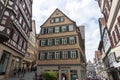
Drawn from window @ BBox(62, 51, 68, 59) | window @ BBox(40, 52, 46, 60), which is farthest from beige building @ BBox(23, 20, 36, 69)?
window @ BBox(62, 51, 68, 59)

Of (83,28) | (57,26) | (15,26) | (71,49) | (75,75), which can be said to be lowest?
(75,75)

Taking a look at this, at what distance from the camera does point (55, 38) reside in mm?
28969

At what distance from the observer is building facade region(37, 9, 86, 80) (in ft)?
84.7

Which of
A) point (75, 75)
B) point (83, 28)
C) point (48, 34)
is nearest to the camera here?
point (75, 75)

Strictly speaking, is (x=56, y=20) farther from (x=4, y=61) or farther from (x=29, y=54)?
(x=29, y=54)

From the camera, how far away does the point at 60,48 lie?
2762cm

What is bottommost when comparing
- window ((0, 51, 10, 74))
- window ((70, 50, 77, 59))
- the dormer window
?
window ((0, 51, 10, 74))

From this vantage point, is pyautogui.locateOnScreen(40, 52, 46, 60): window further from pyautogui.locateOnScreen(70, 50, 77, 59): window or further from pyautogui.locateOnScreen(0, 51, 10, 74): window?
pyautogui.locateOnScreen(0, 51, 10, 74): window

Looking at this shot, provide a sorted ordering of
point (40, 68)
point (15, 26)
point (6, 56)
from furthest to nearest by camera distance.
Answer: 1. point (40, 68)
2. point (15, 26)
3. point (6, 56)

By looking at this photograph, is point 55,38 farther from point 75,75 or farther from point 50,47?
point 75,75

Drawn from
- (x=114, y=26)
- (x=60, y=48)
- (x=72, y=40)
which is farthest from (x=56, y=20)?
(x=114, y=26)

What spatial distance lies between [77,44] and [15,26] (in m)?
12.4

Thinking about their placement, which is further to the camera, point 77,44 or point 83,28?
point 83,28

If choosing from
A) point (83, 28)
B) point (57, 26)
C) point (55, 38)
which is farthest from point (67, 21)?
point (83, 28)
